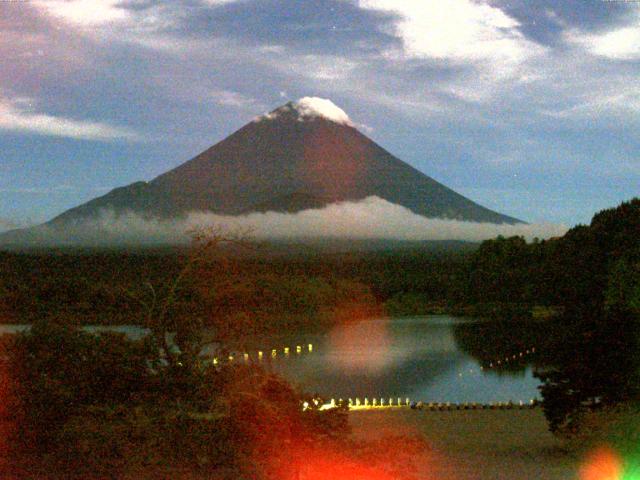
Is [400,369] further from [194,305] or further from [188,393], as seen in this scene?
[188,393]

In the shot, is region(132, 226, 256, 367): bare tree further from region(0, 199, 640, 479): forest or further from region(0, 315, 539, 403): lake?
region(0, 315, 539, 403): lake

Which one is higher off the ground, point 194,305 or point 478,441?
point 194,305

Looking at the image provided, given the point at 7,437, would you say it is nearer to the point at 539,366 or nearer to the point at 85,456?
the point at 85,456

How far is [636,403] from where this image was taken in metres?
9.84

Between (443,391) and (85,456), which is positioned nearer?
(85,456)

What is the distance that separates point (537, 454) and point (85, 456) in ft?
19.0

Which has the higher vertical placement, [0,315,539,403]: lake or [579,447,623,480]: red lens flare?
[579,447,623,480]: red lens flare

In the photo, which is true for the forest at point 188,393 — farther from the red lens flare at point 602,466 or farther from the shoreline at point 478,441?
the shoreline at point 478,441

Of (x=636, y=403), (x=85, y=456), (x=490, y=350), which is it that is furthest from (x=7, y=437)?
(x=490, y=350)

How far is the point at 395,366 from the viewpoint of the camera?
2673cm

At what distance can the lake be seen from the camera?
20953mm

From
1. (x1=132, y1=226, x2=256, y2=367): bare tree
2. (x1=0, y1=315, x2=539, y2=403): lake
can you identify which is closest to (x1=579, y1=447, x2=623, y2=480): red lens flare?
(x1=132, y1=226, x2=256, y2=367): bare tree

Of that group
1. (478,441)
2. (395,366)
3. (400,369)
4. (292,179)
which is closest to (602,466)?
(478,441)

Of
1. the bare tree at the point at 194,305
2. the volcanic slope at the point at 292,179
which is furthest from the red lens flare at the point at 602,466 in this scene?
the volcanic slope at the point at 292,179
